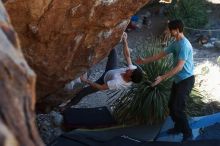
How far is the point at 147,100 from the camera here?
27.7 feet

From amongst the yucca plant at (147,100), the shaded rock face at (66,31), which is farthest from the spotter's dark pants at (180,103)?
the shaded rock face at (66,31)

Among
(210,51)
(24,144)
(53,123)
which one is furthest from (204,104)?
(24,144)

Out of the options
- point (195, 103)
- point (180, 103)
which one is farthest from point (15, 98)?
point (195, 103)

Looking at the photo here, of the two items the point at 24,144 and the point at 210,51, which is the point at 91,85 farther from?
the point at 210,51

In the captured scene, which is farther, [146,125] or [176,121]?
[146,125]

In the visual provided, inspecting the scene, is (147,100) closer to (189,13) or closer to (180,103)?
(180,103)

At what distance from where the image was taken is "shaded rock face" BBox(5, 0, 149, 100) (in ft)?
21.0

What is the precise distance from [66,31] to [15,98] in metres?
4.39

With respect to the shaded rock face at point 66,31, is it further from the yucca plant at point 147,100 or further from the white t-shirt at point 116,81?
the yucca plant at point 147,100

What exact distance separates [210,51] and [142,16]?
9.09 ft

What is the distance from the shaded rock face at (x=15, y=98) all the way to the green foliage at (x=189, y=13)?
12761 millimetres

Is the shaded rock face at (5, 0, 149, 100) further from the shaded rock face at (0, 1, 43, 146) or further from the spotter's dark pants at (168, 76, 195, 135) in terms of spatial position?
the shaded rock face at (0, 1, 43, 146)

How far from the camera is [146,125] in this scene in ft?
27.6

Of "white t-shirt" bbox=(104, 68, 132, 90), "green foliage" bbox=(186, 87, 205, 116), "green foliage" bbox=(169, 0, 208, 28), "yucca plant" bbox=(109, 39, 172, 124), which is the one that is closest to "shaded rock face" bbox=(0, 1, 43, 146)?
"white t-shirt" bbox=(104, 68, 132, 90)
